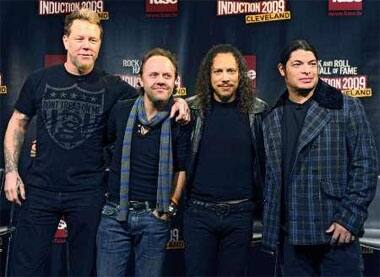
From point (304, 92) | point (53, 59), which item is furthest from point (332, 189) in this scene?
point (53, 59)

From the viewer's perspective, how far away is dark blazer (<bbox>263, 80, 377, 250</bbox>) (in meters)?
1.91

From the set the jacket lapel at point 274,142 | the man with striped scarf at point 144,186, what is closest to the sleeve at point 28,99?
the man with striped scarf at point 144,186

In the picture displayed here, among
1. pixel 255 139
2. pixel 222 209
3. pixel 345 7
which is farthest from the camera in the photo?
pixel 345 7

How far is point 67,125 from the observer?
85.3 inches

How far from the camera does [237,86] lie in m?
2.15

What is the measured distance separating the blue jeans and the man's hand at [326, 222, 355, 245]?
2.26ft

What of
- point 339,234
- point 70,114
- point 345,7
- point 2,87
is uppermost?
point 345,7

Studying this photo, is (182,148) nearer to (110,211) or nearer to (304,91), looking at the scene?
(110,211)

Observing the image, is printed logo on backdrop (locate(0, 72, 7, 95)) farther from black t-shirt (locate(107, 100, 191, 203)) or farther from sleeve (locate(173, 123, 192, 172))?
sleeve (locate(173, 123, 192, 172))

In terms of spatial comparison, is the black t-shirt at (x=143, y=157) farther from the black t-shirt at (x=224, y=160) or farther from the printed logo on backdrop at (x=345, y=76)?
the printed logo on backdrop at (x=345, y=76)

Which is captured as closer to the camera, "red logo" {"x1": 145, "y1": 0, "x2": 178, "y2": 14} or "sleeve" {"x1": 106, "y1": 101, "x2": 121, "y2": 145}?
"sleeve" {"x1": 106, "y1": 101, "x2": 121, "y2": 145}

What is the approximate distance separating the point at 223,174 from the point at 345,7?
151 centimetres

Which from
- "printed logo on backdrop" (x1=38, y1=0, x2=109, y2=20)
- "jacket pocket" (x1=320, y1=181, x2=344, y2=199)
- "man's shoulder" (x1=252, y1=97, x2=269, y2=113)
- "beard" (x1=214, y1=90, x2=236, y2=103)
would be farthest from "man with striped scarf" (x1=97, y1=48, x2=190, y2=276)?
"printed logo on backdrop" (x1=38, y1=0, x2=109, y2=20)

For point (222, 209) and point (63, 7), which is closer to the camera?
point (222, 209)
